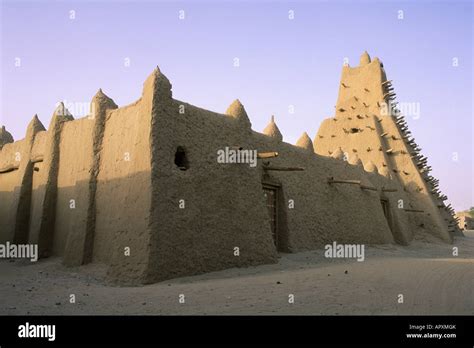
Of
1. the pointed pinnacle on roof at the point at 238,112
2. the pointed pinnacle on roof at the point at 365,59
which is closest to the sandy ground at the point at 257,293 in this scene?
the pointed pinnacle on roof at the point at 238,112

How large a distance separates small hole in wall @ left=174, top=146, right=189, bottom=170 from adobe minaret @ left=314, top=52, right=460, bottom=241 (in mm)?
17500

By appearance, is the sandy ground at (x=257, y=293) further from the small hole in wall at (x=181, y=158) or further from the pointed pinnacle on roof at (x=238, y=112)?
the pointed pinnacle on roof at (x=238, y=112)

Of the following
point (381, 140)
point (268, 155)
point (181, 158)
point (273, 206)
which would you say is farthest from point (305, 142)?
point (381, 140)

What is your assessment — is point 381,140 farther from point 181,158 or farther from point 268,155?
point 181,158

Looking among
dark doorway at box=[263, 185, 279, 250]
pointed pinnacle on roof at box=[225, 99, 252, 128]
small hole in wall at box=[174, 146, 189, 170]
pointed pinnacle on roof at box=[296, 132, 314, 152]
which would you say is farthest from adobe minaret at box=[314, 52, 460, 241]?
small hole in wall at box=[174, 146, 189, 170]

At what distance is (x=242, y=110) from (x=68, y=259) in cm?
593

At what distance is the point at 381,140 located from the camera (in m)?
27.9

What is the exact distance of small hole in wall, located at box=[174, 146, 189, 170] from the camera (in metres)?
9.55

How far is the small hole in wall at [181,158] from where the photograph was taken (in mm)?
9555

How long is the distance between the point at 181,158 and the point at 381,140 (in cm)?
2128

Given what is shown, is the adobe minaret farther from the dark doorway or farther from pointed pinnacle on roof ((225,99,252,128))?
pointed pinnacle on roof ((225,99,252,128))

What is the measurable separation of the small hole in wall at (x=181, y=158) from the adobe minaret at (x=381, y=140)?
17.5 metres
